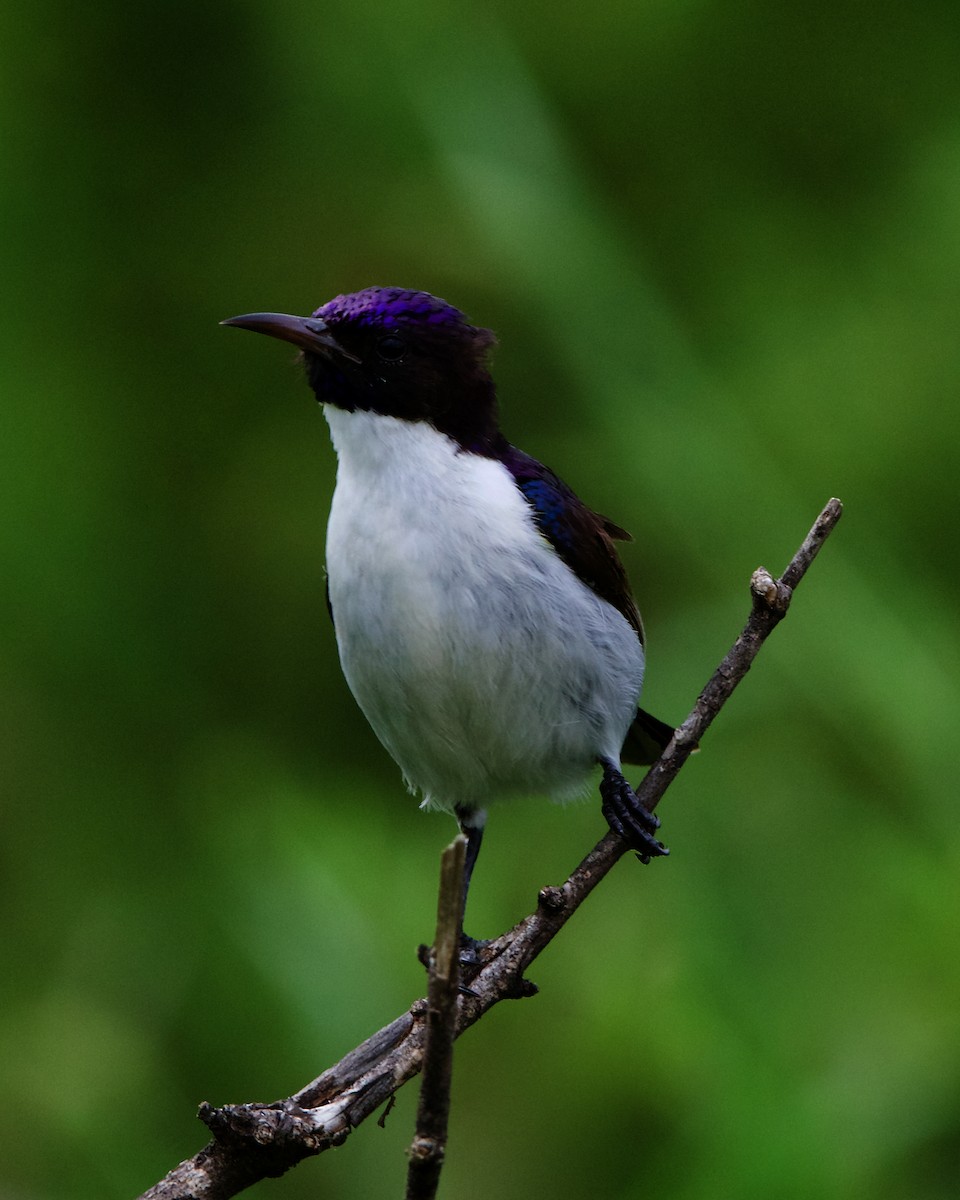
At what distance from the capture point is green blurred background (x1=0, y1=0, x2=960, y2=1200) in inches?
139

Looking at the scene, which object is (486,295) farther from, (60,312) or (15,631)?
(15,631)

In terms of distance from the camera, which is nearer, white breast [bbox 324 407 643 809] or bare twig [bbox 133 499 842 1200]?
bare twig [bbox 133 499 842 1200]

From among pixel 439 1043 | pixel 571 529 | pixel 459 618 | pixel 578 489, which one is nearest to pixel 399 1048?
pixel 439 1043

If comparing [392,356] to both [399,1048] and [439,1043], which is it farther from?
[439,1043]

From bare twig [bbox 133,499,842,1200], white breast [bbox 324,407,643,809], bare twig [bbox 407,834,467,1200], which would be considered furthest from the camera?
white breast [bbox 324,407,643,809]

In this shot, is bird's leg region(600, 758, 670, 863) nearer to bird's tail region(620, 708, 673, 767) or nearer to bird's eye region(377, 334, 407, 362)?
bird's tail region(620, 708, 673, 767)

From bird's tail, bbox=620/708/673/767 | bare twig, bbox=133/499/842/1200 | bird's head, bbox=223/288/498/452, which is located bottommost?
bird's tail, bbox=620/708/673/767

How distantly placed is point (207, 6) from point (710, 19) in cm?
142

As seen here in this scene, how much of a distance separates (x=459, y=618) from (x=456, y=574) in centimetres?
8

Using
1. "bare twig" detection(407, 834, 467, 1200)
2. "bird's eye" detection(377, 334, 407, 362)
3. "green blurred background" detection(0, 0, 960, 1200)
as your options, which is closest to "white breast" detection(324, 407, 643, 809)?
"bird's eye" detection(377, 334, 407, 362)

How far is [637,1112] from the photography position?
359 centimetres

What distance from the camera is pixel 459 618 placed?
2900 millimetres

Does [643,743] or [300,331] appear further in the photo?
[643,743]

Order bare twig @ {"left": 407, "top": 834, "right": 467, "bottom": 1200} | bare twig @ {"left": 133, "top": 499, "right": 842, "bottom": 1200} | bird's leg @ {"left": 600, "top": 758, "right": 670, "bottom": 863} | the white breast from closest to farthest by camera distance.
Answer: bare twig @ {"left": 407, "top": 834, "right": 467, "bottom": 1200} < bare twig @ {"left": 133, "top": 499, "right": 842, "bottom": 1200} < the white breast < bird's leg @ {"left": 600, "top": 758, "right": 670, "bottom": 863}
